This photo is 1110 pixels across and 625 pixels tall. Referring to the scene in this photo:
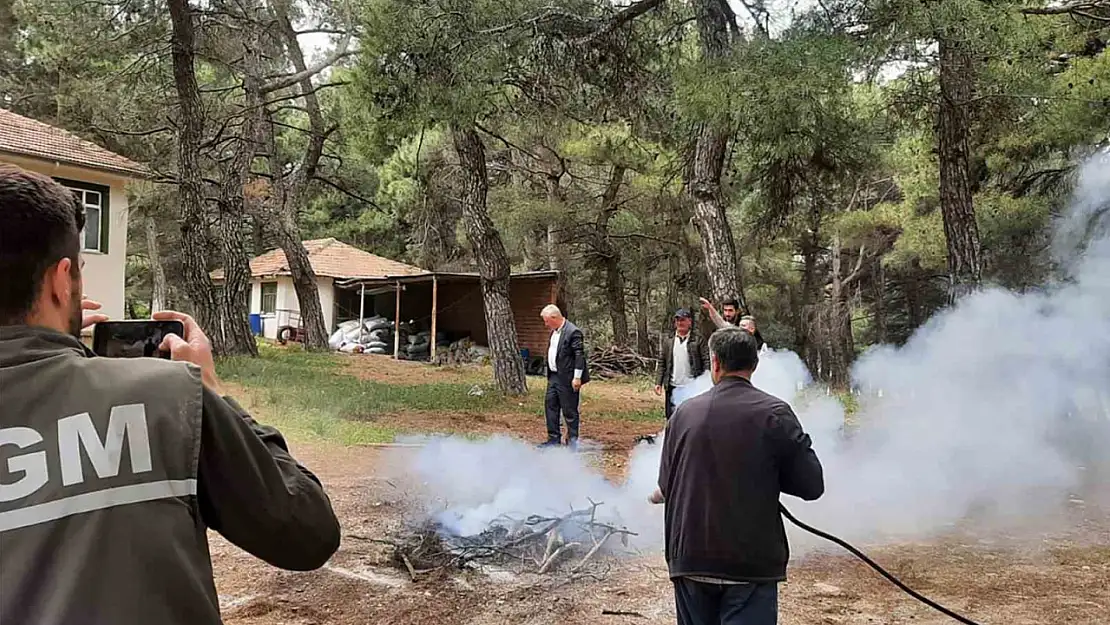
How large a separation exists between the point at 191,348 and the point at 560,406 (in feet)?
25.3

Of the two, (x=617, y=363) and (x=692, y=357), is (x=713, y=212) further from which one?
(x=617, y=363)

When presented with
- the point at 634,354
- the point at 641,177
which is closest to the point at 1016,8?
the point at 641,177

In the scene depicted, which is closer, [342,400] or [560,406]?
[560,406]

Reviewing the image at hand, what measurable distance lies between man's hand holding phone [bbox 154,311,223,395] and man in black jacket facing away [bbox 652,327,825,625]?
203cm

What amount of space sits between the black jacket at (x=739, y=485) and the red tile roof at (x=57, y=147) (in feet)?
56.1

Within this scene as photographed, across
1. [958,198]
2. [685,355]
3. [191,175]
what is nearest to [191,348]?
[685,355]

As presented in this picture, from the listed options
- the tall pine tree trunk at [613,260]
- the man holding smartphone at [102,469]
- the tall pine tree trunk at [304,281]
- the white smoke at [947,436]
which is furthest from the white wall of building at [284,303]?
the man holding smartphone at [102,469]

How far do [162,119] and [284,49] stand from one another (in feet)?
11.7

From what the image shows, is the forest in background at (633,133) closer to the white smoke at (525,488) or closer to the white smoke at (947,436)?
the white smoke at (947,436)

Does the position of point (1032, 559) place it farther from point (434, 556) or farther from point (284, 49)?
point (284, 49)

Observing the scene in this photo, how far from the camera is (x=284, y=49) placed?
64.3ft

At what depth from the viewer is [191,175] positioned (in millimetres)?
16328

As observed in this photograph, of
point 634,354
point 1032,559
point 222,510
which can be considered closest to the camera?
point 222,510

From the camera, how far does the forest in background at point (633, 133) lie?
8.70 metres
